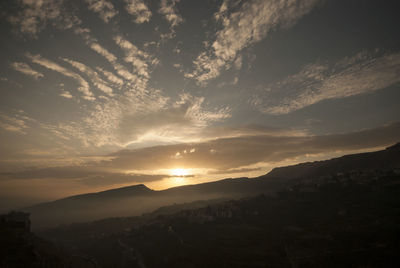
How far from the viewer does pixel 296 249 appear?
162500 mm

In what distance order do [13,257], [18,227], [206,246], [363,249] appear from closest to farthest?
[13,257]
[363,249]
[18,227]
[206,246]

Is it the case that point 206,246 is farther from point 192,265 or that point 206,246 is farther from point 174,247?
point 192,265

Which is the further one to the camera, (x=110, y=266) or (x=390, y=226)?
(x=390, y=226)

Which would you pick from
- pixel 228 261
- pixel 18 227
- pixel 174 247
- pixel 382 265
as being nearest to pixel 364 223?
pixel 382 265

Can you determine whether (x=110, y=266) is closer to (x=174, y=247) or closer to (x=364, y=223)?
(x=174, y=247)

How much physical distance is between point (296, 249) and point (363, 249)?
42.4 meters

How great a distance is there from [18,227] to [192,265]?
439ft

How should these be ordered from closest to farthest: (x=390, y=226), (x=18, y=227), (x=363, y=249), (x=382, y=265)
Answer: (x=382, y=265) → (x=363, y=249) → (x=18, y=227) → (x=390, y=226)

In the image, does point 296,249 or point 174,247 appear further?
point 174,247

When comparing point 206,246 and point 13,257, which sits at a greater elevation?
point 13,257

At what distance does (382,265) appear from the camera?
118438 mm

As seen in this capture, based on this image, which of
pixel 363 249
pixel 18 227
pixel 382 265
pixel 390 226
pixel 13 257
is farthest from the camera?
pixel 390 226

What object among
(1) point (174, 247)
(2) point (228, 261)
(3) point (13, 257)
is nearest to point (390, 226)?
(2) point (228, 261)

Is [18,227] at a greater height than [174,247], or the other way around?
[18,227]
